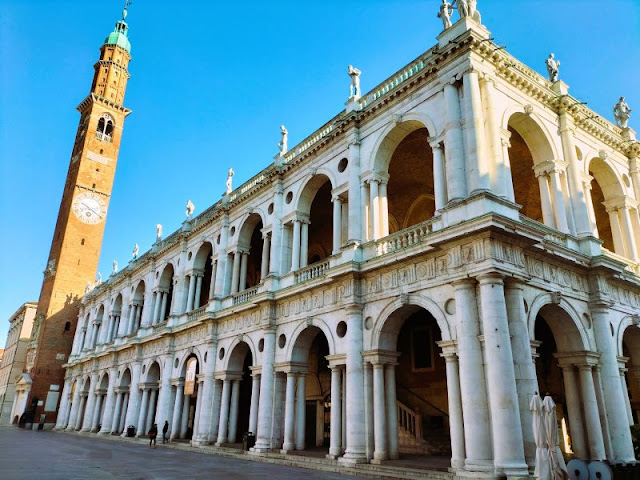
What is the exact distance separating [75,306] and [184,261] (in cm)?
2480

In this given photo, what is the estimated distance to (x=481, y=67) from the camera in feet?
50.1

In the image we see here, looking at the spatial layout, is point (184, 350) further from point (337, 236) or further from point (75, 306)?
point (75, 306)

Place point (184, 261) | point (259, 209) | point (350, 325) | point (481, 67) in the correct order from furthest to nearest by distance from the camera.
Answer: point (184, 261), point (259, 209), point (350, 325), point (481, 67)

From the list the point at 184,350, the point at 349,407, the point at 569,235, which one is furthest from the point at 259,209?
the point at 569,235

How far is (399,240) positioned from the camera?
15.8 m

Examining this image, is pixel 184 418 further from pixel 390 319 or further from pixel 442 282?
pixel 442 282

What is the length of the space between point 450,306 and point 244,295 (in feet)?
40.7

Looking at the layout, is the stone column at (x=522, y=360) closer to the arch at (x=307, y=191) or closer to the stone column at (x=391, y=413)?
the stone column at (x=391, y=413)

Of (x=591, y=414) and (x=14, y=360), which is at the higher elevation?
(x=14, y=360)

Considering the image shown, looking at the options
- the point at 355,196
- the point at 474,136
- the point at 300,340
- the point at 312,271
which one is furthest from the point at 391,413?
the point at 474,136

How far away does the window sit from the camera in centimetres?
2023

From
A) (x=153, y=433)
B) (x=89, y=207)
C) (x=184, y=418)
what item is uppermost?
(x=89, y=207)

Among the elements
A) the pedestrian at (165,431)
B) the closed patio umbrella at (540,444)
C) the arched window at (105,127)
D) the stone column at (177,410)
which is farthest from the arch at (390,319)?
the arched window at (105,127)

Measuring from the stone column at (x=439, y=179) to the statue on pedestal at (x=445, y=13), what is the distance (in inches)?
164
